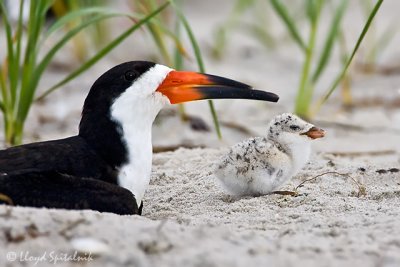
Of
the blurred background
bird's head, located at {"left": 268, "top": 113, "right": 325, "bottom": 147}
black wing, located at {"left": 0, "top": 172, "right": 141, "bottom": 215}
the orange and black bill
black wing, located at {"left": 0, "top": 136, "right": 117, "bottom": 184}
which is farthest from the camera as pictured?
the blurred background

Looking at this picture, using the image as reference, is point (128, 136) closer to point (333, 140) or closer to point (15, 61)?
point (15, 61)

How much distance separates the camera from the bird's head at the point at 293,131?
3.65m

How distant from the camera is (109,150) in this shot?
338 cm

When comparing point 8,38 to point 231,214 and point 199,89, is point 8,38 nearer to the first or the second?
point 199,89

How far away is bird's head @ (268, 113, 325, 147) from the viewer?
3650 mm

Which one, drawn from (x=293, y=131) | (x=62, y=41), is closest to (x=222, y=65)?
(x=62, y=41)

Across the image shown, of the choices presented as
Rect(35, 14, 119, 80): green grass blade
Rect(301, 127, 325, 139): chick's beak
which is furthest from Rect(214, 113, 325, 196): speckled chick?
Rect(35, 14, 119, 80): green grass blade

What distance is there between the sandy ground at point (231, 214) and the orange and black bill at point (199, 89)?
1.46 ft

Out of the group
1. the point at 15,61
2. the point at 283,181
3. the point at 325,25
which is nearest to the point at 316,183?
the point at 283,181

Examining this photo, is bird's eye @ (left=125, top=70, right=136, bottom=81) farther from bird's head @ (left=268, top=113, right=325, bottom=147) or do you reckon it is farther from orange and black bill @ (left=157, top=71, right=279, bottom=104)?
bird's head @ (left=268, top=113, right=325, bottom=147)

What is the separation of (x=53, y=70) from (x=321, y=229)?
16.0ft

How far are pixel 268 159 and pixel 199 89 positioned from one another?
16.2 inches

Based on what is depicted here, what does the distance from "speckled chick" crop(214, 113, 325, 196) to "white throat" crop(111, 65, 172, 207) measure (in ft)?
1.13

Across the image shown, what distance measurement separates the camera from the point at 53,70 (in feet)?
24.4
